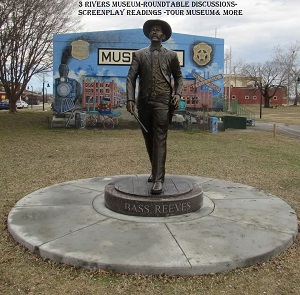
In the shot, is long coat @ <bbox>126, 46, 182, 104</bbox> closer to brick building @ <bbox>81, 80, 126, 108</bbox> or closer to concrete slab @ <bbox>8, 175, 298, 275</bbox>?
concrete slab @ <bbox>8, 175, 298, 275</bbox>

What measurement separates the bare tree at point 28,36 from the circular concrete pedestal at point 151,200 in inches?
662

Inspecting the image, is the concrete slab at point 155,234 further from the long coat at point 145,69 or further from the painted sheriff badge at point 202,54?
the painted sheriff badge at point 202,54

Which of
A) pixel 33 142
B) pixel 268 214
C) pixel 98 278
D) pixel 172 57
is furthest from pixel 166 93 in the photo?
pixel 33 142

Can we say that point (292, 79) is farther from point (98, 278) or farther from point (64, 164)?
point (98, 278)

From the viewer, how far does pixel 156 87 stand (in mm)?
4969

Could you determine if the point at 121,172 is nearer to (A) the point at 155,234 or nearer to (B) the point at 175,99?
(B) the point at 175,99

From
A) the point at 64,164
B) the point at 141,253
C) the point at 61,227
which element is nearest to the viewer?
the point at 141,253

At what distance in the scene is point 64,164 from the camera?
9.56 meters

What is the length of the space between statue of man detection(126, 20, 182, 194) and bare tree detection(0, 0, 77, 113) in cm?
1624

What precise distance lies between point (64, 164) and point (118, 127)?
11.5 metres

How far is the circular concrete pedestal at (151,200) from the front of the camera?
4652 millimetres

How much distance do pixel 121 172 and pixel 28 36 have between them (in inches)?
895

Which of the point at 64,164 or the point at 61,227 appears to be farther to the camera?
the point at 64,164

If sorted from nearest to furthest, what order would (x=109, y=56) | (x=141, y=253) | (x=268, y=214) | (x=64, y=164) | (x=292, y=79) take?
(x=141, y=253) → (x=268, y=214) → (x=64, y=164) → (x=109, y=56) → (x=292, y=79)
